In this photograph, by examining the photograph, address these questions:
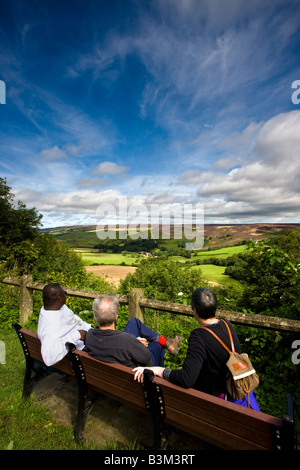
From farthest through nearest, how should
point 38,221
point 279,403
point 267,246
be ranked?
point 38,221 < point 267,246 < point 279,403

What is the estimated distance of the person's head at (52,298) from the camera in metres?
3.11

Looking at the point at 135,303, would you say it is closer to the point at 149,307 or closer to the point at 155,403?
the point at 149,307

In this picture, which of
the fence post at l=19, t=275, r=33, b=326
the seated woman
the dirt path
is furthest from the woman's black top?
the dirt path

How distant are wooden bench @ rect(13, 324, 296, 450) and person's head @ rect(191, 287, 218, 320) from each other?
0.66 meters

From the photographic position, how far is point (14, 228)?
24.2m

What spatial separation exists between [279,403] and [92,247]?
46.1 metres

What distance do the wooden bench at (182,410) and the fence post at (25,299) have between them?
333 centimetres

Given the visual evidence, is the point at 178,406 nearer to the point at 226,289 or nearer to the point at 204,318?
the point at 204,318

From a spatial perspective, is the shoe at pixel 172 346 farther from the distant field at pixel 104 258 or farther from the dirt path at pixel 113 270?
the distant field at pixel 104 258

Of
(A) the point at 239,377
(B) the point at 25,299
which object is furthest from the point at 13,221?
(A) the point at 239,377

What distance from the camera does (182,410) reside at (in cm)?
188

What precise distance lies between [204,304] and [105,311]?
108 cm

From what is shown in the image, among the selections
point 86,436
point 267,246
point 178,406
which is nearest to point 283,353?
point 267,246

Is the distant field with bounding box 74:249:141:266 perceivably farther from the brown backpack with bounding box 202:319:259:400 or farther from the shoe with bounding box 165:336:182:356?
the brown backpack with bounding box 202:319:259:400
